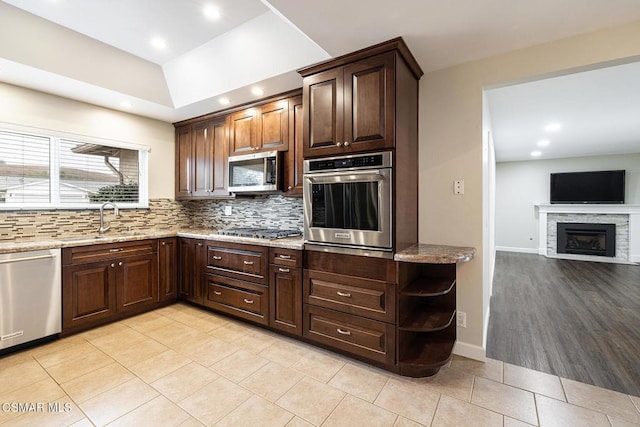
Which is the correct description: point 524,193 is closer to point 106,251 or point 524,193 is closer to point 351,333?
point 351,333

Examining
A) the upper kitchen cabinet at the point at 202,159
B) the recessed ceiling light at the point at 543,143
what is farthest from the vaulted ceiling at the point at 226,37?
the recessed ceiling light at the point at 543,143

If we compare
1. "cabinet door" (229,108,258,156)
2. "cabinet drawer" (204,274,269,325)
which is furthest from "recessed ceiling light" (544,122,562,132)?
"cabinet drawer" (204,274,269,325)

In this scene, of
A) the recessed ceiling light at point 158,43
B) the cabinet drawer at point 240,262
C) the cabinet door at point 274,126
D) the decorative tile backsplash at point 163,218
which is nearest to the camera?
the recessed ceiling light at point 158,43

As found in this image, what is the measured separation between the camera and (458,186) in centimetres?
244

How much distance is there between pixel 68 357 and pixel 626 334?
5017 mm

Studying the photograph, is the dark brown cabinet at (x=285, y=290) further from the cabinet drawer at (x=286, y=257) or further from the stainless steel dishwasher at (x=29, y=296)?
the stainless steel dishwasher at (x=29, y=296)

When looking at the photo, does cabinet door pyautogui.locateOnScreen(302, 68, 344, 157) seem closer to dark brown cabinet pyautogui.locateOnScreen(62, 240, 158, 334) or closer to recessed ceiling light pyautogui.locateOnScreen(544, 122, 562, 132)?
dark brown cabinet pyautogui.locateOnScreen(62, 240, 158, 334)

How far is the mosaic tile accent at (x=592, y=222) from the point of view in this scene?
6551mm

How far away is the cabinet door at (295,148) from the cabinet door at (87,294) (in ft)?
6.83

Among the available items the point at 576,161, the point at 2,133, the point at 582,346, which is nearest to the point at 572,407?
the point at 582,346

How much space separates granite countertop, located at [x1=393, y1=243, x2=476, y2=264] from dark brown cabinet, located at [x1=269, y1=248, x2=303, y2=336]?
907mm

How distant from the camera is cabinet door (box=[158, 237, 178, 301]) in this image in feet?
11.4

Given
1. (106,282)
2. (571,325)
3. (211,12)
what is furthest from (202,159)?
(571,325)

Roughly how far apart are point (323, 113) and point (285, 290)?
1.59 metres
